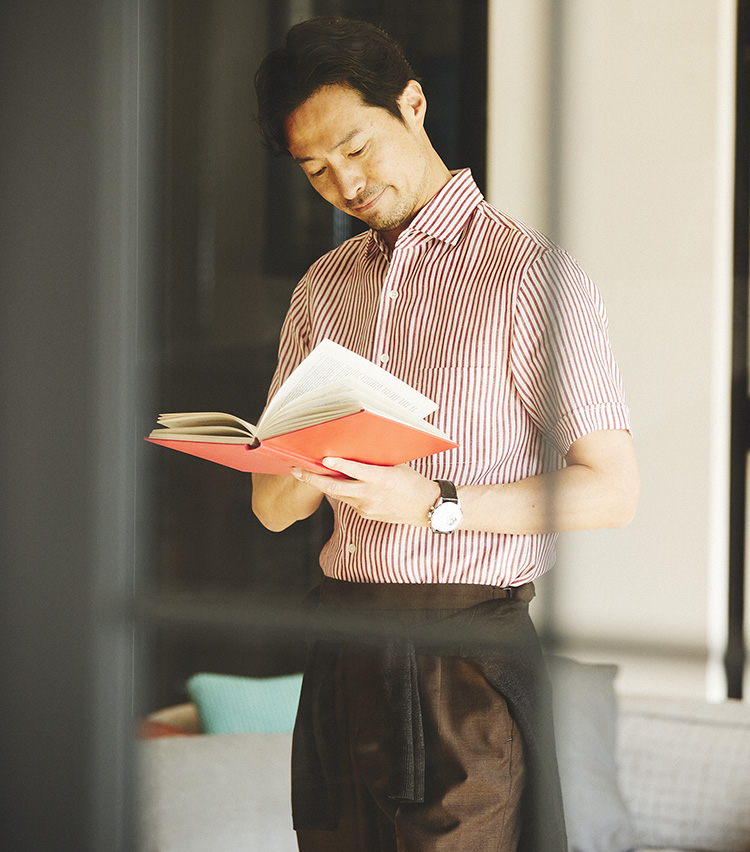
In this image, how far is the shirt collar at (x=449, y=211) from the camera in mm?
1119

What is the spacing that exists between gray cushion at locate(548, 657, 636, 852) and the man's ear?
2.18ft

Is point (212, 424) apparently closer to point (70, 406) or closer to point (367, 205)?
point (367, 205)

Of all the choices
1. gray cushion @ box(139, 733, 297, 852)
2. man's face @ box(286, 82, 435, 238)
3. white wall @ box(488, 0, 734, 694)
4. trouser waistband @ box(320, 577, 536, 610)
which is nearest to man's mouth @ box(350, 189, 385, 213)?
man's face @ box(286, 82, 435, 238)

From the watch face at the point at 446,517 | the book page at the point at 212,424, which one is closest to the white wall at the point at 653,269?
the watch face at the point at 446,517

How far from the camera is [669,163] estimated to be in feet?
3.30

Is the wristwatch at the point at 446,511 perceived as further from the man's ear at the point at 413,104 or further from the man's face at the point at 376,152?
the man's ear at the point at 413,104

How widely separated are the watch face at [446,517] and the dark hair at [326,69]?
1.60 ft

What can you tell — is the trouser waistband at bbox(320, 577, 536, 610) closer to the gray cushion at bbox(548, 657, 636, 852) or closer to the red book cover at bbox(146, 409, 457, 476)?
the gray cushion at bbox(548, 657, 636, 852)

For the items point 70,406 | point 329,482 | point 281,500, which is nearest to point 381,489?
point 329,482

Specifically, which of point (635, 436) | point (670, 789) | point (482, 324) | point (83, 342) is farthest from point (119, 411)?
point (670, 789)

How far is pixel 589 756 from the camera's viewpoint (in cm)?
106

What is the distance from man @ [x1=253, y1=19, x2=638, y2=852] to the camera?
105 centimetres

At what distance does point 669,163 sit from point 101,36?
2.98 ft

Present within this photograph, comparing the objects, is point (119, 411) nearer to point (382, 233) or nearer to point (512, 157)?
point (382, 233)
